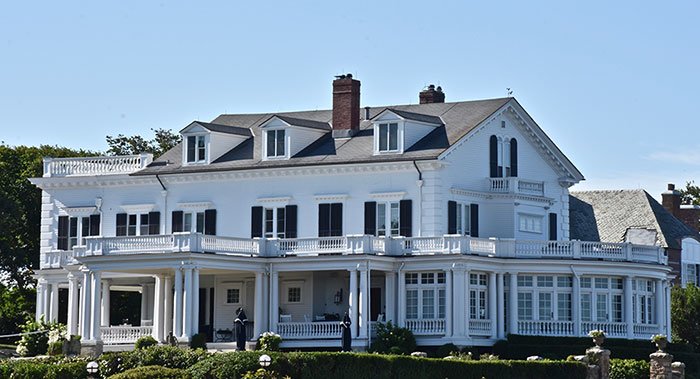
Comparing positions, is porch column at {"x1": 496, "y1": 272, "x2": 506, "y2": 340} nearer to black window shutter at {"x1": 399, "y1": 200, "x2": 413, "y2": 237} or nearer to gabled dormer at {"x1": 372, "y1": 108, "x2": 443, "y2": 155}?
black window shutter at {"x1": 399, "y1": 200, "x2": 413, "y2": 237}

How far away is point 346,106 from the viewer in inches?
2753

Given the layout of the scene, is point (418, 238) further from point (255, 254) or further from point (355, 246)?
point (255, 254)

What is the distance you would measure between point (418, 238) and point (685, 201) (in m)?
46.6

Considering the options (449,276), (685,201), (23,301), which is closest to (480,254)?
(449,276)

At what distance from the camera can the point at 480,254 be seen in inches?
2494

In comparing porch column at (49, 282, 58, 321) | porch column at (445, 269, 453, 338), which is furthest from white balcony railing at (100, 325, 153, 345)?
porch column at (445, 269, 453, 338)

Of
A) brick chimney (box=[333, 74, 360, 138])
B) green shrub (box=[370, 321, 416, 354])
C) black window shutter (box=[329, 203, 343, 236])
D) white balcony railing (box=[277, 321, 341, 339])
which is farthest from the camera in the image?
brick chimney (box=[333, 74, 360, 138])

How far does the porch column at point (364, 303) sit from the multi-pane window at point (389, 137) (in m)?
6.42

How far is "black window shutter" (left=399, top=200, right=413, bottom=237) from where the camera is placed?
65375mm

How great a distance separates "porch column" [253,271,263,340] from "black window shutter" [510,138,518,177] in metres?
12.6

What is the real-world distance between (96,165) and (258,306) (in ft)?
44.5

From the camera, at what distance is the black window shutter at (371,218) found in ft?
217

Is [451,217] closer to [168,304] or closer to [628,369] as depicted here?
[628,369]

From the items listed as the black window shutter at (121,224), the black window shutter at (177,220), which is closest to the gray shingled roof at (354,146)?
the black window shutter at (177,220)
